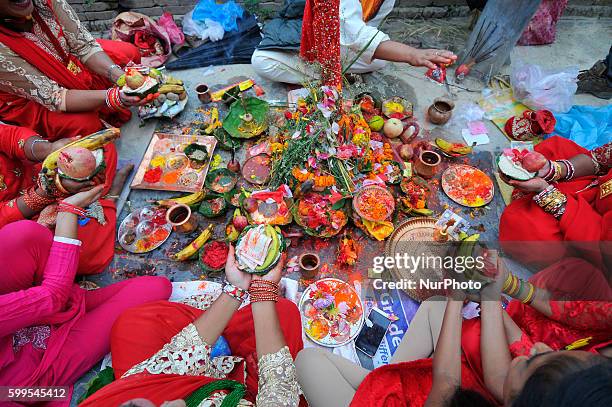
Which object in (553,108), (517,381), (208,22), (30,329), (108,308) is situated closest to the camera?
(517,381)

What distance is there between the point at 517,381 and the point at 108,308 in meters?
2.33

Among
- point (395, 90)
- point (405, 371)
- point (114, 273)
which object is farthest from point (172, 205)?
point (395, 90)

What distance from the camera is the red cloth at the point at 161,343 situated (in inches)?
55.8

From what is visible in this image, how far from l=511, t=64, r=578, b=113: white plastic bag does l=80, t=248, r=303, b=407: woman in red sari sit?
346 cm

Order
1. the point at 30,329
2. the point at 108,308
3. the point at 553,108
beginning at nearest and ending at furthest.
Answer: the point at 30,329 < the point at 108,308 < the point at 553,108

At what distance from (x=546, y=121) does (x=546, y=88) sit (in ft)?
1.81

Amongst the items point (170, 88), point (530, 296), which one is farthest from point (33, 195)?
point (530, 296)

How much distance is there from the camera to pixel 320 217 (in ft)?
9.37

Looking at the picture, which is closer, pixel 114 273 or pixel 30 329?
pixel 30 329

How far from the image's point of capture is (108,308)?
236 centimetres

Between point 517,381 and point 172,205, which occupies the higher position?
point 517,381

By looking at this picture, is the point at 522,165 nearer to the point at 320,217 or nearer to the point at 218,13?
the point at 320,217

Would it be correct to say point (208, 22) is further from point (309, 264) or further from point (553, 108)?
point (553, 108)

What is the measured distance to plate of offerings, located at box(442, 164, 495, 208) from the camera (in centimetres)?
315
